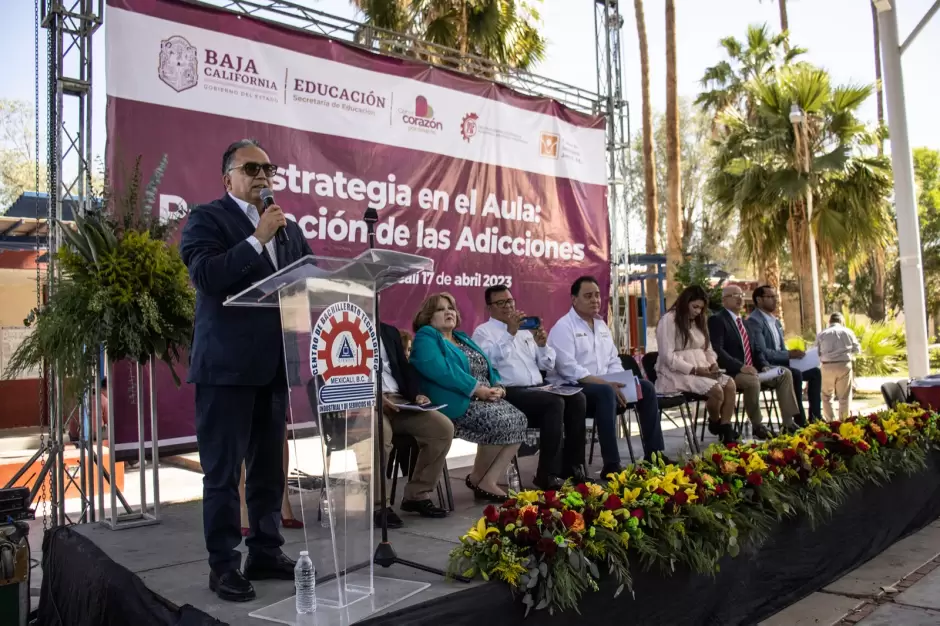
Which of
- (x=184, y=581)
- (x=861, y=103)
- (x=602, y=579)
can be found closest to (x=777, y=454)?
(x=602, y=579)

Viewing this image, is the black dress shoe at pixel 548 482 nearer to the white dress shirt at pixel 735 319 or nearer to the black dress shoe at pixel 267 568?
the black dress shoe at pixel 267 568

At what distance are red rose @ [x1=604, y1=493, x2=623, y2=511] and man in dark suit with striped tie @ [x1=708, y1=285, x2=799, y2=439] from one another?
13.2 ft

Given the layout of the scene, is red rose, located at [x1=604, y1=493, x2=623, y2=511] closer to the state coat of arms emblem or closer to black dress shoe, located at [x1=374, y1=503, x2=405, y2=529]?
black dress shoe, located at [x1=374, y1=503, x2=405, y2=529]

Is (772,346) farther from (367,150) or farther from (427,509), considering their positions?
(427,509)

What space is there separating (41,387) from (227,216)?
10.4 feet

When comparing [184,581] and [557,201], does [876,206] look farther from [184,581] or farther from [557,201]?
[184,581]

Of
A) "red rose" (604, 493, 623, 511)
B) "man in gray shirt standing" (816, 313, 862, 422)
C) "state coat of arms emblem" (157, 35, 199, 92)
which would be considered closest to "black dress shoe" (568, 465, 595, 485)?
"red rose" (604, 493, 623, 511)

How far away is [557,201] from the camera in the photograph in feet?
25.6

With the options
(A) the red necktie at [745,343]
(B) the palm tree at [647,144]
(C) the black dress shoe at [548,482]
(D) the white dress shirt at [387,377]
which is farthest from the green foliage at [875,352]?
(D) the white dress shirt at [387,377]

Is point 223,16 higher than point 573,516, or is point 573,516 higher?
point 223,16

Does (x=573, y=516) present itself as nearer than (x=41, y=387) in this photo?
Answer: Yes

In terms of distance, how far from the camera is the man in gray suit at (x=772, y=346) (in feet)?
24.1

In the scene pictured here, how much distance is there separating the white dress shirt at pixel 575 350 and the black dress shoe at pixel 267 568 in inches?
117

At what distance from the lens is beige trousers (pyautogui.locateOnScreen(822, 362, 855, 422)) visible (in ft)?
27.2
